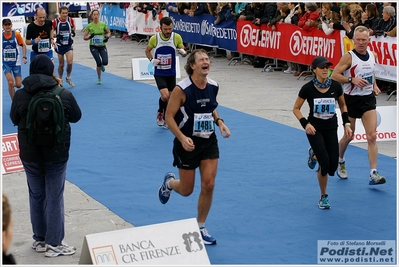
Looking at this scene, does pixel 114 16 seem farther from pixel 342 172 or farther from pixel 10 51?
pixel 342 172

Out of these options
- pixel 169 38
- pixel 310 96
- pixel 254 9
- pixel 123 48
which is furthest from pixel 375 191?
pixel 123 48

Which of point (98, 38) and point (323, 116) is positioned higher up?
point (323, 116)

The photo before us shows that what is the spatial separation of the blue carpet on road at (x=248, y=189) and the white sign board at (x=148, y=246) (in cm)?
71

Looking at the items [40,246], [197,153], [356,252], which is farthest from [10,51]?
[356,252]

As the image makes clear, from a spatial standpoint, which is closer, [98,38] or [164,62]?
[164,62]

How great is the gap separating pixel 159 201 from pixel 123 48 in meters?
21.6

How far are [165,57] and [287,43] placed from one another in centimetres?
804

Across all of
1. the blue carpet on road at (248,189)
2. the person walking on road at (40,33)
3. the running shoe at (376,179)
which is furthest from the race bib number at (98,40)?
the running shoe at (376,179)

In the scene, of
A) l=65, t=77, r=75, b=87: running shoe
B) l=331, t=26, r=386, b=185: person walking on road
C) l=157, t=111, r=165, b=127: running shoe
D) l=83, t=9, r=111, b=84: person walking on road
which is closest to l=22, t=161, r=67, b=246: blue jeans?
l=331, t=26, r=386, b=185: person walking on road

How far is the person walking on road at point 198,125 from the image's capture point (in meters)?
7.63

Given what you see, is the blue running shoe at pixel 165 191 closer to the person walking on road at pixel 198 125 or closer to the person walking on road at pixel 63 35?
the person walking on road at pixel 198 125

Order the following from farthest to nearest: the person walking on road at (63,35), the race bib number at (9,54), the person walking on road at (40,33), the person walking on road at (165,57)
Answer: the person walking on road at (63,35)
the person walking on road at (40,33)
the race bib number at (9,54)
the person walking on road at (165,57)

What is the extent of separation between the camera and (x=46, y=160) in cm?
730

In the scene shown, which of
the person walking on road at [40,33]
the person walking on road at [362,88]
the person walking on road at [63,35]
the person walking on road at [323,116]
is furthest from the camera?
the person walking on road at [63,35]
